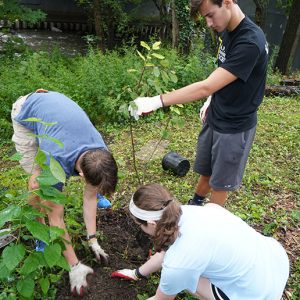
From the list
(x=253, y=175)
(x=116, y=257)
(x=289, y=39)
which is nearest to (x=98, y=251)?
(x=116, y=257)

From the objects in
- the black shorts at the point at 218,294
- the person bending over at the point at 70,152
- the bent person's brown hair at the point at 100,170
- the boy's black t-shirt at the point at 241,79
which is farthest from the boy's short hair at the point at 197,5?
the black shorts at the point at 218,294

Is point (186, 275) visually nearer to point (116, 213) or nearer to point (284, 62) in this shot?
point (116, 213)

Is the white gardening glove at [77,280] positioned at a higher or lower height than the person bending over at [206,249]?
lower

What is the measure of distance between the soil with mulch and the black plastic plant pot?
91 centimetres

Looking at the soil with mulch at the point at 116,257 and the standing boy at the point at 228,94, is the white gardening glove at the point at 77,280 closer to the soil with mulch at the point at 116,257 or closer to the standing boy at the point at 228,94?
the soil with mulch at the point at 116,257

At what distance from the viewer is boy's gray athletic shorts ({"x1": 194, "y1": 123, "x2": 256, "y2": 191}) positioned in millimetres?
2477

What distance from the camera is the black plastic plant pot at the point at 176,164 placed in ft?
12.2

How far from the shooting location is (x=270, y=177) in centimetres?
384

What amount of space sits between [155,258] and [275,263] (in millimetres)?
757

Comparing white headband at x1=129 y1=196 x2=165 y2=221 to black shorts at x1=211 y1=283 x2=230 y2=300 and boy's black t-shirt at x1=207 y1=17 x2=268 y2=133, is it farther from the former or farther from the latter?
boy's black t-shirt at x1=207 y1=17 x2=268 y2=133

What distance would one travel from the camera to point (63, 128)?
80.7 inches

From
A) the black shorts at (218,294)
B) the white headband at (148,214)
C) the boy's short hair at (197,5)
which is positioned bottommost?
the black shorts at (218,294)

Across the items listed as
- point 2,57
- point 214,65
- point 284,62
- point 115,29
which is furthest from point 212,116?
point 115,29

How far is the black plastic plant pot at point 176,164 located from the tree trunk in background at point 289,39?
769 centimetres
